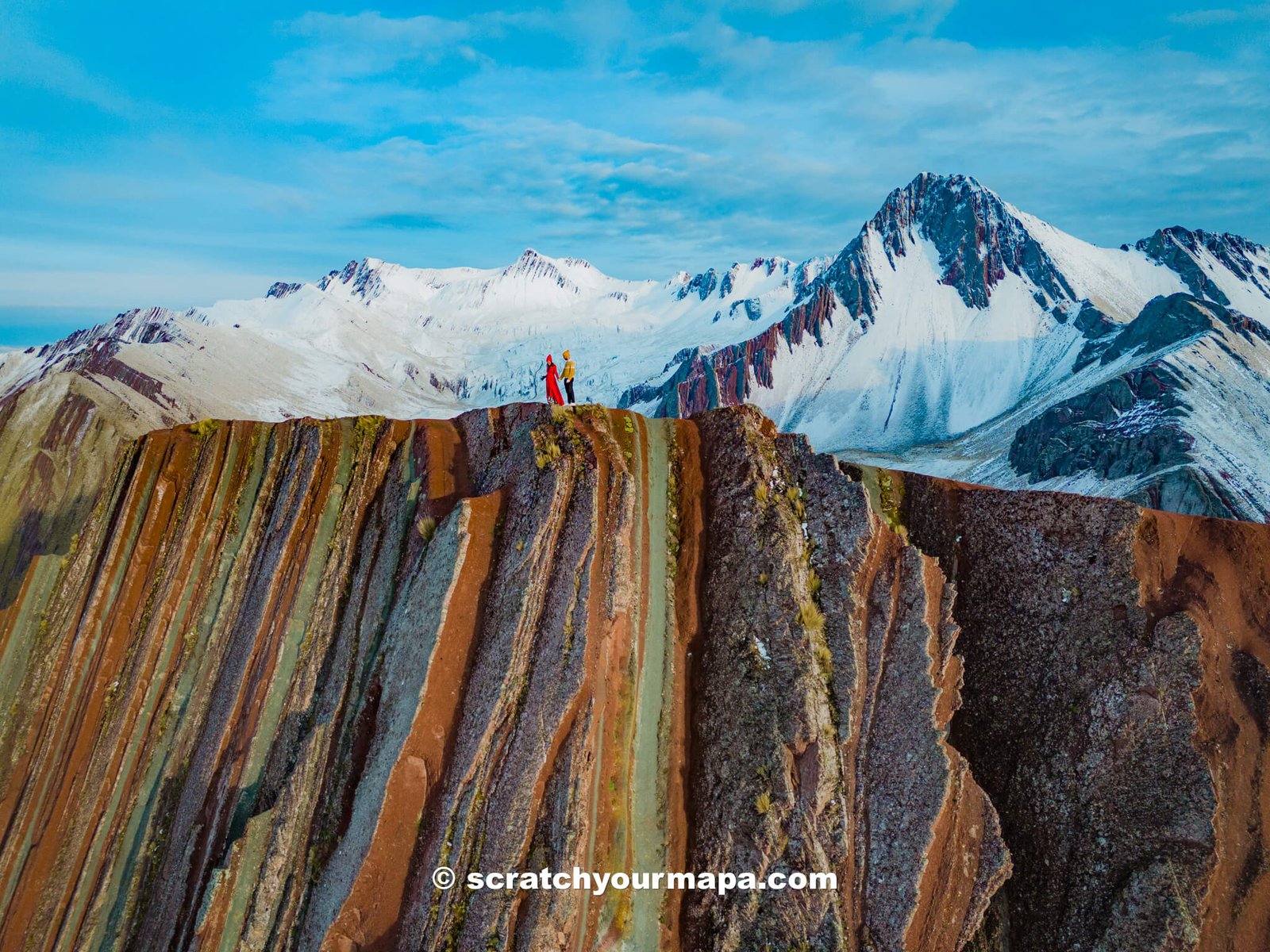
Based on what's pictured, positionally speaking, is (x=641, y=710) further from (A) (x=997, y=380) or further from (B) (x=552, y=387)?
(A) (x=997, y=380)

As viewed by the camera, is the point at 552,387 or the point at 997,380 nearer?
the point at 552,387

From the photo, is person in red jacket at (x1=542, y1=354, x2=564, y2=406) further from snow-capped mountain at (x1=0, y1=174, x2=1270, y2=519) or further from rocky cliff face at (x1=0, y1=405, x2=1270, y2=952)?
snow-capped mountain at (x1=0, y1=174, x2=1270, y2=519)

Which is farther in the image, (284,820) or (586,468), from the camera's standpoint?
(586,468)

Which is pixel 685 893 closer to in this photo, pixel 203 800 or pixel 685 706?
pixel 685 706

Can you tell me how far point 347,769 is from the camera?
64.3 ft

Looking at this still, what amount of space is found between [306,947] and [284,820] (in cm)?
308

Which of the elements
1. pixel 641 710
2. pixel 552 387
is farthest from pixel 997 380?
pixel 641 710

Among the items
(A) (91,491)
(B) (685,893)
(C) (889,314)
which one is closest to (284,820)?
(B) (685,893)

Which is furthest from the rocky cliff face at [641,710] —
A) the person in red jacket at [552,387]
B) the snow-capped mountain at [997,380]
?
the snow-capped mountain at [997,380]

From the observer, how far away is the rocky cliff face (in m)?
17.9

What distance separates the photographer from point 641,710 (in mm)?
19438

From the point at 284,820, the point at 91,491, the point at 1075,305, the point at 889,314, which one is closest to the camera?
the point at 284,820

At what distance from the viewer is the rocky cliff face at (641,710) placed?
17922 mm

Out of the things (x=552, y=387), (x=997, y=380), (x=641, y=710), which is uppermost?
(x=997, y=380)
